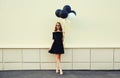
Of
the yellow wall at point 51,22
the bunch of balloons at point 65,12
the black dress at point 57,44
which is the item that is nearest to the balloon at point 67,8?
the bunch of balloons at point 65,12

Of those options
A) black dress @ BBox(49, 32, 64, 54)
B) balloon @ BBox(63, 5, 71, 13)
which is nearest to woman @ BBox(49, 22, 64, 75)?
black dress @ BBox(49, 32, 64, 54)

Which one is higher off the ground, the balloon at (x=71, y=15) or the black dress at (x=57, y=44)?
the balloon at (x=71, y=15)

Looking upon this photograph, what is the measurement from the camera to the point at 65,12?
392cm

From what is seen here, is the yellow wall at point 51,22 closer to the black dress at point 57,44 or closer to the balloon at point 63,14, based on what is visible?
the black dress at point 57,44

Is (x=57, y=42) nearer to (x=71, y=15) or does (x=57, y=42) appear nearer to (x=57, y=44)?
(x=57, y=44)

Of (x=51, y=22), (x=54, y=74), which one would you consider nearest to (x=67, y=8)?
(x=51, y=22)

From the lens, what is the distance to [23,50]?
4.32 meters

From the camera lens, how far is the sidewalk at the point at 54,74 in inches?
156

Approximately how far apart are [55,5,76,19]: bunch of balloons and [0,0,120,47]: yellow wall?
25 centimetres

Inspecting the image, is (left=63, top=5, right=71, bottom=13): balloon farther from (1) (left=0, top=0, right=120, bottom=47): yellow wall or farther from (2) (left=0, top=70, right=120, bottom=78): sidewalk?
(2) (left=0, top=70, right=120, bottom=78): sidewalk

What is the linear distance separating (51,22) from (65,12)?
0.46 meters

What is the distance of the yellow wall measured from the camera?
426 cm

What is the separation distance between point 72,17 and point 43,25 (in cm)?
59

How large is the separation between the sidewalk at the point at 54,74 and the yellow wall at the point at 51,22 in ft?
1.66
